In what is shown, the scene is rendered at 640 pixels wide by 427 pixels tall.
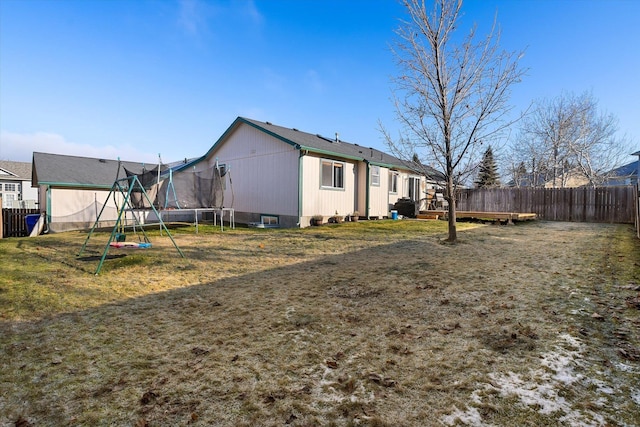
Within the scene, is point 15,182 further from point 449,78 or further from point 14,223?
point 449,78

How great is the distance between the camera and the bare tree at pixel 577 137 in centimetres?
2362

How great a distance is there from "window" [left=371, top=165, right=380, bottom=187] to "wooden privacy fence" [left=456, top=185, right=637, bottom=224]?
5.25m

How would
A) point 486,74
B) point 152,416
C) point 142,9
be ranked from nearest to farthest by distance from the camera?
point 152,416 < point 486,74 < point 142,9

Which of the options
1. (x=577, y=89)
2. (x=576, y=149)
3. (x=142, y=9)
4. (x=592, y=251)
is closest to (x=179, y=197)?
(x=142, y=9)

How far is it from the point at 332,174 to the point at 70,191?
13.4 metres

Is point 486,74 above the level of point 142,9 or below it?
below

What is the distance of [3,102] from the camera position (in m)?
12.9

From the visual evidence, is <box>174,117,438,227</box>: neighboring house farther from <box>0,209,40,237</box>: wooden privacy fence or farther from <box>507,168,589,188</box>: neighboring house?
<box>507,168,589,188</box>: neighboring house

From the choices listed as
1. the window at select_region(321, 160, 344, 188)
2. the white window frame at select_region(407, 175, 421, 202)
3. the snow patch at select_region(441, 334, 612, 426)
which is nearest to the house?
the window at select_region(321, 160, 344, 188)

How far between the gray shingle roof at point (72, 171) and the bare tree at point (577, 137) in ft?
99.3

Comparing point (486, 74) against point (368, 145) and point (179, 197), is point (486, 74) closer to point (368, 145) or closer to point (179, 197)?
point (179, 197)

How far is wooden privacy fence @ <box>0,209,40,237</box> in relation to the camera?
1327 centimetres

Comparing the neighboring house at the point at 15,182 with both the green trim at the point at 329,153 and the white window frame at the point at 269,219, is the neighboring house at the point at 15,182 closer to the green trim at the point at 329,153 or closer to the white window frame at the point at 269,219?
the white window frame at the point at 269,219

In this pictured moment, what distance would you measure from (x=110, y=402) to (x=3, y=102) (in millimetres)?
17345
